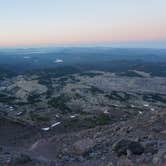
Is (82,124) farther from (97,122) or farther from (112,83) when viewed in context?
(112,83)

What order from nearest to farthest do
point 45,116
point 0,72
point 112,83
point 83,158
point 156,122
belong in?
point 83,158 → point 156,122 → point 45,116 → point 112,83 → point 0,72

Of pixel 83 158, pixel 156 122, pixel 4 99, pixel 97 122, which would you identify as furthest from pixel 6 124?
pixel 4 99

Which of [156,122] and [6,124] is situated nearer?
[156,122]

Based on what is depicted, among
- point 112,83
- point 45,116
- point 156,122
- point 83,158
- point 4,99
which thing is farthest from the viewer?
point 112,83

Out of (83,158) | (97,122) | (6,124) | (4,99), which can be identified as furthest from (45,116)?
(83,158)

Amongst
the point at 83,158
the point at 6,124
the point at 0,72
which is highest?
the point at 83,158

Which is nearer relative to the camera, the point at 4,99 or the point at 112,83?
the point at 4,99

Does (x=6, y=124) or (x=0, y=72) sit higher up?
(x=6, y=124)

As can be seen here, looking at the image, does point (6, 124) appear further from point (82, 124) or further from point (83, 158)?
point (83, 158)

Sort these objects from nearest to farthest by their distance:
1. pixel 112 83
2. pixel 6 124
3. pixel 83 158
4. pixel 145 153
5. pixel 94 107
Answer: pixel 145 153 → pixel 83 158 → pixel 6 124 → pixel 94 107 → pixel 112 83

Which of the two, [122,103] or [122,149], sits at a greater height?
[122,149]
